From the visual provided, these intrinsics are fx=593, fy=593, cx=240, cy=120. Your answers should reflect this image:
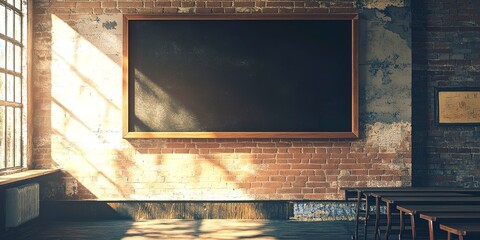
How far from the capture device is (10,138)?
7.16 meters

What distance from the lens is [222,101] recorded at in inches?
301

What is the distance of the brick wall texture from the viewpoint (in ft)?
25.2

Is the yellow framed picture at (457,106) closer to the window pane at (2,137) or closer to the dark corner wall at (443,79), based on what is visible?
the dark corner wall at (443,79)

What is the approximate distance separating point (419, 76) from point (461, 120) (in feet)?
2.64

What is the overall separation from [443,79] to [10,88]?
5541 millimetres

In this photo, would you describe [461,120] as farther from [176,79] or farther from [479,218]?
[479,218]

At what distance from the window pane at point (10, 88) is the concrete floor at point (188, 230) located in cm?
157

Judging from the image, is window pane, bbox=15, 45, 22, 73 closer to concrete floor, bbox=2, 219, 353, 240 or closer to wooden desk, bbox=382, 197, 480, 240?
→ concrete floor, bbox=2, 219, 353, 240

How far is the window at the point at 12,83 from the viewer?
6879 mm

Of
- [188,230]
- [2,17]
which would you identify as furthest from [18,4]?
[188,230]

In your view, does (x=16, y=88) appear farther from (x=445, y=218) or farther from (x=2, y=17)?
(x=445, y=218)

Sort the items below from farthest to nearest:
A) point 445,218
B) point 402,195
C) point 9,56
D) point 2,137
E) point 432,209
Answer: point 9,56, point 2,137, point 402,195, point 432,209, point 445,218

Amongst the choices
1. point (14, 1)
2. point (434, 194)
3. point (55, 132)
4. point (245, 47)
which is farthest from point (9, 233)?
point (434, 194)

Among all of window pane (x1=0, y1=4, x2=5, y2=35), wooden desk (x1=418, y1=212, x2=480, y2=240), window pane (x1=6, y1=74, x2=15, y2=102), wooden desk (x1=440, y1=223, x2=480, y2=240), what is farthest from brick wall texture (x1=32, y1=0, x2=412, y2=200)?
wooden desk (x1=440, y1=223, x2=480, y2=240)
